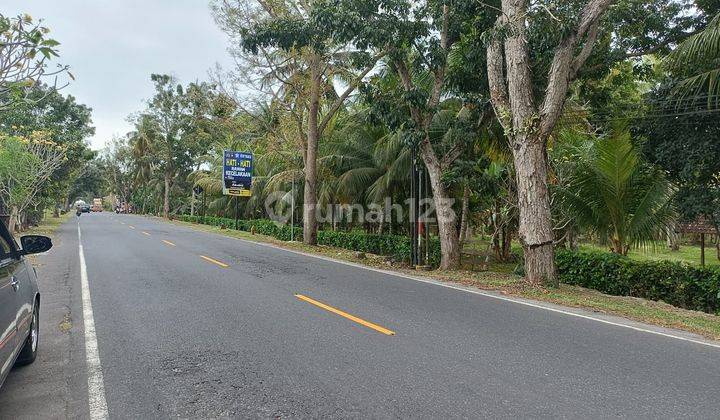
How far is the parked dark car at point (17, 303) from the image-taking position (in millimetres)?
3689

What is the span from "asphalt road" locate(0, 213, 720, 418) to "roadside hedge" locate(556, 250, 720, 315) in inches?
169

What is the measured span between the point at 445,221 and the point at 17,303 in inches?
464

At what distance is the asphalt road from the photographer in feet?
13.5

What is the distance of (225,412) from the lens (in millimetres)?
3969

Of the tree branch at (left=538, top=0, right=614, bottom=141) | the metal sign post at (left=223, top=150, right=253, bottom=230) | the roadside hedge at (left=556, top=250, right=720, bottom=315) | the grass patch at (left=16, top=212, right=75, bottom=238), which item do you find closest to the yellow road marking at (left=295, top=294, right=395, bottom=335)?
the tree branch at (left=538, top=0, right=614, bottom=141)

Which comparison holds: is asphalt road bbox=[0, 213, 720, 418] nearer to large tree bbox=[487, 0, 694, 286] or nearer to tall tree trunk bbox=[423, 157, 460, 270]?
large tree bbox=[487, 0, 694, 286]

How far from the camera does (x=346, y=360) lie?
522cm

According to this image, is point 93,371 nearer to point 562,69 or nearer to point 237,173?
point 562,69

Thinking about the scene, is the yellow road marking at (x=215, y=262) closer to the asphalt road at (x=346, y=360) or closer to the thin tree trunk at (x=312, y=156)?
the asphalt road at (x=346, y=360)

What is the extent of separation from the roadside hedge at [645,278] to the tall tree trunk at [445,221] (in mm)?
2926

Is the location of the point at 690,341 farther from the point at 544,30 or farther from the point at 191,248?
the point at 191,248

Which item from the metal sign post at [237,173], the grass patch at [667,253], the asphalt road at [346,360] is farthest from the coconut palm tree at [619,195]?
the metal sign post at [237,173]

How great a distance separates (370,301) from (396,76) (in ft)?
32.7

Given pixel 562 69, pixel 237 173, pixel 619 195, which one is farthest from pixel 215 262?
pixel 237 173
